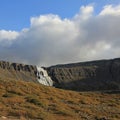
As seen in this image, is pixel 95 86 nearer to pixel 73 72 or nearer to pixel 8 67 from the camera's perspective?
pixel 73 72

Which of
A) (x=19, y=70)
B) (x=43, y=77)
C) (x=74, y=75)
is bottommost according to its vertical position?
(x=43, y=77)

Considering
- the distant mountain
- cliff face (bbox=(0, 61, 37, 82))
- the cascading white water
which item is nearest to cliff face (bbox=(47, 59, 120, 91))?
the distant mountain

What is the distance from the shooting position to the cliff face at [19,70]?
163712 mm

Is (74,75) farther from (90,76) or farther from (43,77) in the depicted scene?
(43,77)

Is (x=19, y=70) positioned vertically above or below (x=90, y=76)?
above

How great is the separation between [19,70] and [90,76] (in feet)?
107

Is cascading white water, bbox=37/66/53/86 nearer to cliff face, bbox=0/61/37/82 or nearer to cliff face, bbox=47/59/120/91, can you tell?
cliff face, bbox=0/61/37/82

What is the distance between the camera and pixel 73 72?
186 m

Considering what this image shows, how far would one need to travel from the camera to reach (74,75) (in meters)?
182

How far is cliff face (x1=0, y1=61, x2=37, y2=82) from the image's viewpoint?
16371cm

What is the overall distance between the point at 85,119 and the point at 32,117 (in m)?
8.18

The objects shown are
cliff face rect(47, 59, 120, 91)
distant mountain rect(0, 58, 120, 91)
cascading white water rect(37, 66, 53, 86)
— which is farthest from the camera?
cascading white water rect(37, 66, 53, 86)

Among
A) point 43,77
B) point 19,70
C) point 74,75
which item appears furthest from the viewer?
point 74,75

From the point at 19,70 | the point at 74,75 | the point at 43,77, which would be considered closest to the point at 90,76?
the point at 74,75
